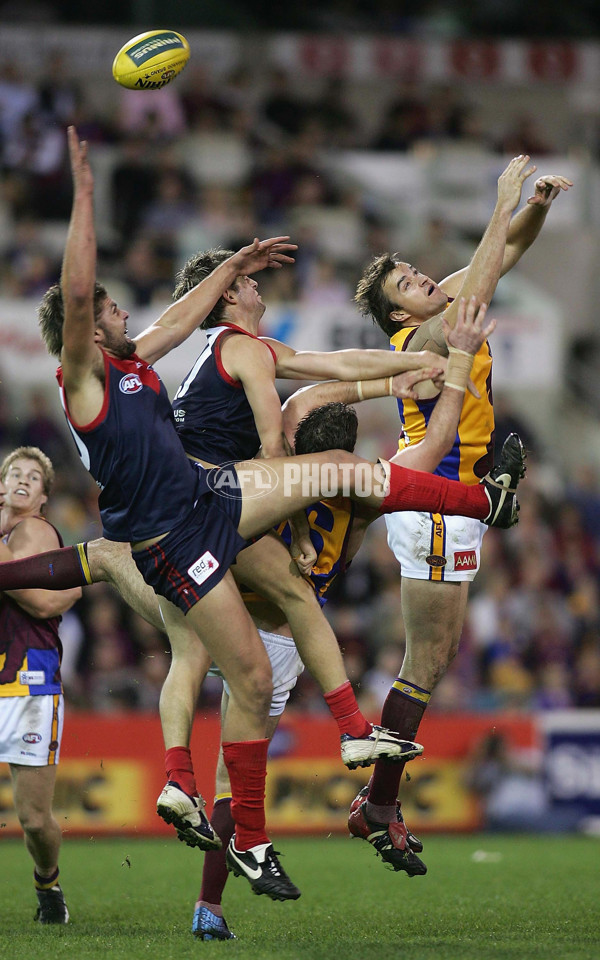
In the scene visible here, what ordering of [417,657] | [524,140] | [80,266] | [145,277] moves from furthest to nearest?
[524,140] → [145,277] → [417,657] → [80,266]

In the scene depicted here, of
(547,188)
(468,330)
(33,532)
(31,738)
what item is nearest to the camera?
(468,330)

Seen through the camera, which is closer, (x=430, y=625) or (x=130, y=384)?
(x=130, y=384)

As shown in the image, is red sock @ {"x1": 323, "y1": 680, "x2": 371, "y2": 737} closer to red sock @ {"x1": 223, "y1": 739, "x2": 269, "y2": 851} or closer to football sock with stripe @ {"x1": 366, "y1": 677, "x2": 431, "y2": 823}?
red sock @ {"x1": 223, "y1": 739, "x2": 269, "y2": 851}

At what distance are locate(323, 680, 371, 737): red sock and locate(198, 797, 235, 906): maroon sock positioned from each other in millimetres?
844

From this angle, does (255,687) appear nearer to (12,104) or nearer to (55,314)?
(55,314)

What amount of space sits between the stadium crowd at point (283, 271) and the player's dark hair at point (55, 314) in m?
4.92

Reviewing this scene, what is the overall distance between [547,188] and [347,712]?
9.28ft

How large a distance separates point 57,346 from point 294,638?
1.74m

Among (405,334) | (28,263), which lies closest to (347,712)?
(405,334)

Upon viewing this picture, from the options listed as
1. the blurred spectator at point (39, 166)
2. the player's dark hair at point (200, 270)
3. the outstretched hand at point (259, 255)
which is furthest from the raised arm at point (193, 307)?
the blurred spectator at point (39, 166)

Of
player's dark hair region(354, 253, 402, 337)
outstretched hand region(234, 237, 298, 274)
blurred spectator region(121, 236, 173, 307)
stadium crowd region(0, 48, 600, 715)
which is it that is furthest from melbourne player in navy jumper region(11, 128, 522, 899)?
blurred spectator region(121, 236, 173, 307)

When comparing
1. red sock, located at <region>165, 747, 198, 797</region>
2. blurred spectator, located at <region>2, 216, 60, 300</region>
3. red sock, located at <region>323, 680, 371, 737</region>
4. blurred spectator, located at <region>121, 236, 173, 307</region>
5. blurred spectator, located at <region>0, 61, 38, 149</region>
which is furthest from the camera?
blurred spectator, located at <region>0, 61, 38, 149</region>

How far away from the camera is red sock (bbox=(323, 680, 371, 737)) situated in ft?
19.1

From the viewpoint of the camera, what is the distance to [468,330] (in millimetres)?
6027
